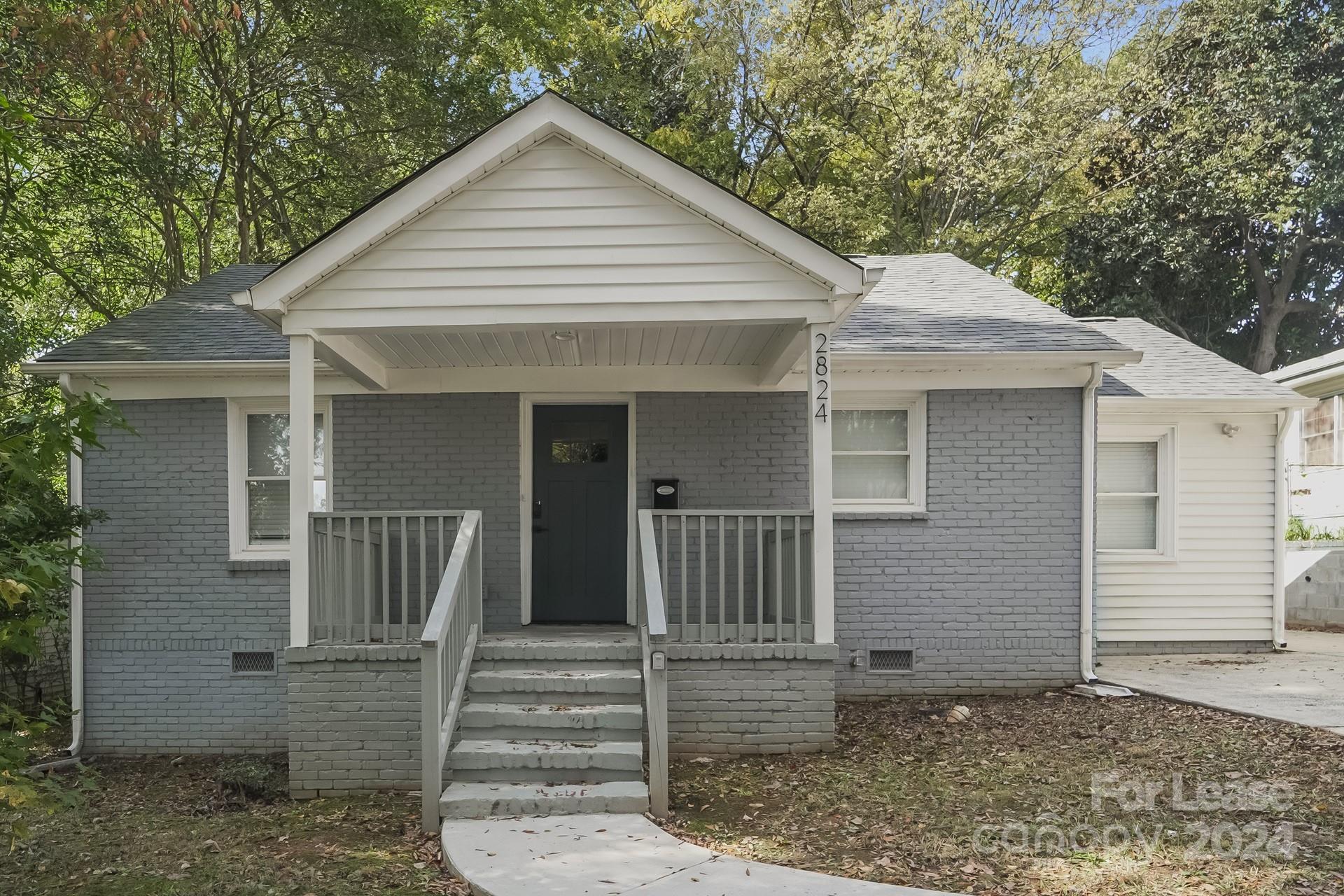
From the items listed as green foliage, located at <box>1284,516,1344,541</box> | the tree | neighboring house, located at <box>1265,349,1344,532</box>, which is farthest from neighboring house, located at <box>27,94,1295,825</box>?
the tree

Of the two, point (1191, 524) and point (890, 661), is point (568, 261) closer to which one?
point (890, 661)

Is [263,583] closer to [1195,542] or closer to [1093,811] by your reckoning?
[1093,811]

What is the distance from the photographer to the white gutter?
26.4 ft

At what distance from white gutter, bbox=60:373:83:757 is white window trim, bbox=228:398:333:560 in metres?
1.20

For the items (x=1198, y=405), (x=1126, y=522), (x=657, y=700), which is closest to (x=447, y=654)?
(x=657, y=700)

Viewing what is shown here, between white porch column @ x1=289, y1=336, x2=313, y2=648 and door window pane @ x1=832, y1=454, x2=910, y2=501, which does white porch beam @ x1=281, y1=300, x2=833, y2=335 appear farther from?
door window pane @ x1=832, y1=454, x2=910, y2=501

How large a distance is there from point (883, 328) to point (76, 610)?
739 centimetres

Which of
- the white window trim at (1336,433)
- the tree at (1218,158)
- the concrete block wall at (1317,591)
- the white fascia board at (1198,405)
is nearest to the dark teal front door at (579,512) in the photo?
the white fascia board at (1198,405)

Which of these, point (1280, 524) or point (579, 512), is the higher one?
point (579, 512)

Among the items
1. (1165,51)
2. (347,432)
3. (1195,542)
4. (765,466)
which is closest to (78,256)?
(347,432)

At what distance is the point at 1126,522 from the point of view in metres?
9.87

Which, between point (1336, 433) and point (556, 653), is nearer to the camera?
point (556, 653)

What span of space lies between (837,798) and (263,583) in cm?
525

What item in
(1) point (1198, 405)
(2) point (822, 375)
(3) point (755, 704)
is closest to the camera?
(2) point (822, 375)
